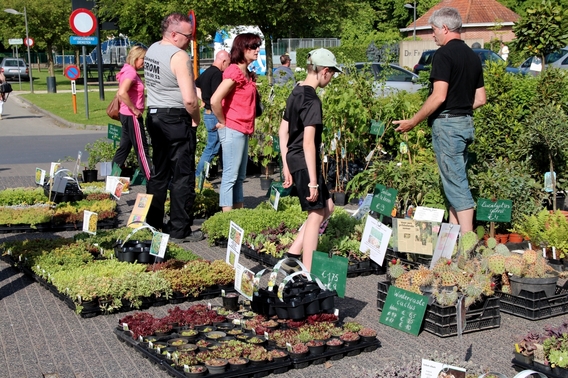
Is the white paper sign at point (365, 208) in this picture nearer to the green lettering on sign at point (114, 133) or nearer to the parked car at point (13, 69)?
the green lettering on sign at point (114, 133)

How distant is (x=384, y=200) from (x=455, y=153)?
33.4 inches

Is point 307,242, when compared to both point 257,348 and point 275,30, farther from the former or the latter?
point 275,30

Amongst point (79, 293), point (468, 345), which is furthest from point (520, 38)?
point (79, 293)

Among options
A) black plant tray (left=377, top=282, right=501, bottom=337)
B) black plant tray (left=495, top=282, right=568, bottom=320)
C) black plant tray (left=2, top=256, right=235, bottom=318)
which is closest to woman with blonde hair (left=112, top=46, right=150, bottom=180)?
black plant tray (left=2, top=256, right=235, bottom=318)

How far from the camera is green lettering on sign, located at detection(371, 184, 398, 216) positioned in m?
7.39

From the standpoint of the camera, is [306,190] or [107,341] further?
[306,190]

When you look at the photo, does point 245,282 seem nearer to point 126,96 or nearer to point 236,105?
point 236,105

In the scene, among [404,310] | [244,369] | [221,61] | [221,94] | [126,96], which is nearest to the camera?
[244,369]

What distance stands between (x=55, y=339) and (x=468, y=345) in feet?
9.65

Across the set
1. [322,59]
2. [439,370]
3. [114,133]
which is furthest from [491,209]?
[114,133]

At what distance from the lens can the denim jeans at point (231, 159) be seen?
27.6 feet

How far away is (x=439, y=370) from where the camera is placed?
12.8 feet

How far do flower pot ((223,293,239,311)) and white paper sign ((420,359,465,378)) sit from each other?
7.22 ft

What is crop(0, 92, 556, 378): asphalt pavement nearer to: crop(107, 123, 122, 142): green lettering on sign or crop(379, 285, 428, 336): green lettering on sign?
crop(379, 285, 428, 336): green lettering on sign
